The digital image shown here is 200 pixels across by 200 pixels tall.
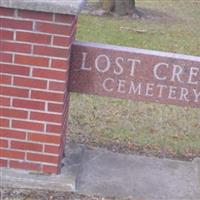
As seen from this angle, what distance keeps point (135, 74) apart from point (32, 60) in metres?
0.69

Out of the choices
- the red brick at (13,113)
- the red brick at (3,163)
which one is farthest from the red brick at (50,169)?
the red brick at (13,113)

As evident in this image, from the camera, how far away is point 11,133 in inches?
157

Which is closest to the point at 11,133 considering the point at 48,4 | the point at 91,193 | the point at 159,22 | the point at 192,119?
the point at 91,193

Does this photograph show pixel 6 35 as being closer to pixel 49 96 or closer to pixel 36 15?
pixel 36 15

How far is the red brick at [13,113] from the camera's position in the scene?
3949 millimetres

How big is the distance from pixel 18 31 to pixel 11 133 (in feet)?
2.24

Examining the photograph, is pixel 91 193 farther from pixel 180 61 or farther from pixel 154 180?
pixel 180 61

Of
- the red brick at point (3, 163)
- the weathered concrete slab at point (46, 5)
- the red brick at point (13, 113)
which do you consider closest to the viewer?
the weathered concrete slab at point (46, 5)

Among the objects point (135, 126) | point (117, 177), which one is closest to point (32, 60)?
point (117, 177)

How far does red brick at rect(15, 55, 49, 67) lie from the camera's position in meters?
3.83

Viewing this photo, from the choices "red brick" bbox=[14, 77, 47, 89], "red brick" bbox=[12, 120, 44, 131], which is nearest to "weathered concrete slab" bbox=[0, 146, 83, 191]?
"red brick" bbox=[12, 120, 44, 131]

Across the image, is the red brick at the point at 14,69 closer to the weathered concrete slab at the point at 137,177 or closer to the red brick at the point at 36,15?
the red brick at the point at 36,15

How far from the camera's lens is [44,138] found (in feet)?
13.1

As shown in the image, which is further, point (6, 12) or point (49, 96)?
point (49, 96)
